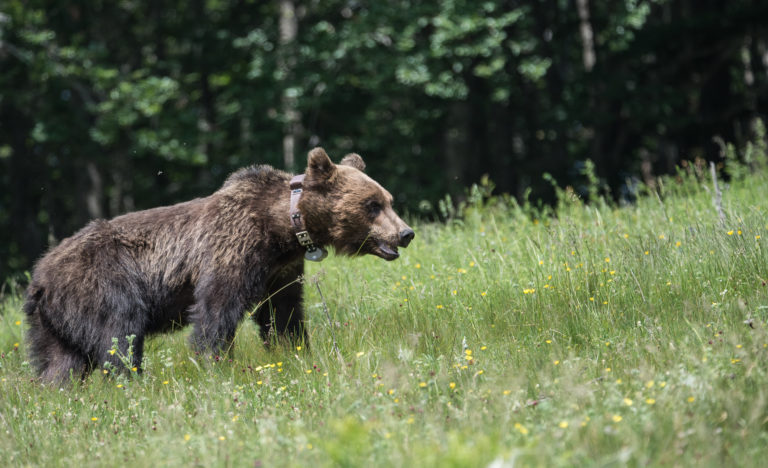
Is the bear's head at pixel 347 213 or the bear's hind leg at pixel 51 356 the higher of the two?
the bear's head at pixel 347 213

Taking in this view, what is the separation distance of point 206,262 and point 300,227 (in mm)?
804

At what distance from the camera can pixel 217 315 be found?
5.85m

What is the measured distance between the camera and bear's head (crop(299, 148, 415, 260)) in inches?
253

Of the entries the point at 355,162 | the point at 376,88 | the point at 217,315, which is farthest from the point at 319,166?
the point at 376,88

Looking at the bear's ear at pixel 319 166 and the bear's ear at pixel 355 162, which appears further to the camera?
the bear's ear at pixel 355 162

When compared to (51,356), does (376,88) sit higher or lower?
higher

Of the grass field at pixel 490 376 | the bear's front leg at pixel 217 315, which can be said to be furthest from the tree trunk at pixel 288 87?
the bear's front leg at pixel 217 315

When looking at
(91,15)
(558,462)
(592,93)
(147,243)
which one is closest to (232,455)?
(558,462)

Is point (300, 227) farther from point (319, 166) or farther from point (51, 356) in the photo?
point (51, 356)

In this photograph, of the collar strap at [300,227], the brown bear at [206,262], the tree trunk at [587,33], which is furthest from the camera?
the tree trunk at [587,33]

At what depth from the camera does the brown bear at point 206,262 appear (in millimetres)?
5961

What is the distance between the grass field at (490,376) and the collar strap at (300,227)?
2.18ft

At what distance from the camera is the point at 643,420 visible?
3.73m

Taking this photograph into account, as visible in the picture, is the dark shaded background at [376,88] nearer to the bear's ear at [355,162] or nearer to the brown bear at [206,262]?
the bear's ear at [355,162]
